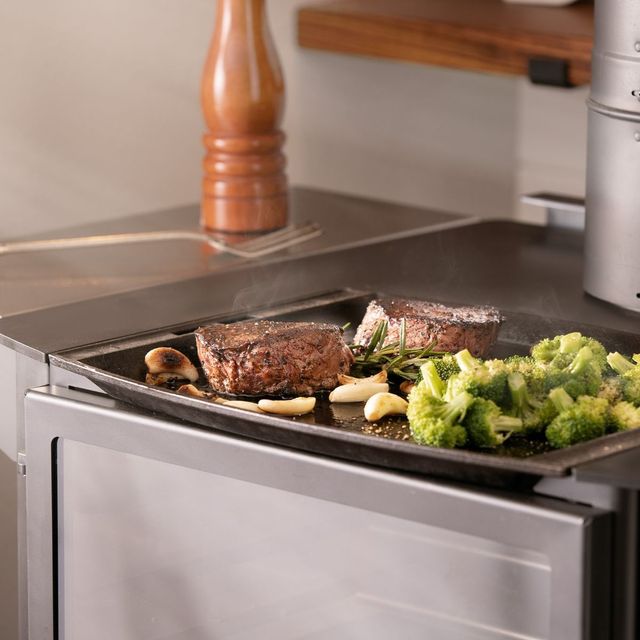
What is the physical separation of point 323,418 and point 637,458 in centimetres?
34

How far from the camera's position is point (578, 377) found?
117 centimetres

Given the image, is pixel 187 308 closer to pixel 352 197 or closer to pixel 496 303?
pixel 496 303

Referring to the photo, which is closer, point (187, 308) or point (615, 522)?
point (615, 522)

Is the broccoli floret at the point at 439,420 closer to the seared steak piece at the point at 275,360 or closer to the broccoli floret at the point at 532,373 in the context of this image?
the broccoli floret at the point at 532,373

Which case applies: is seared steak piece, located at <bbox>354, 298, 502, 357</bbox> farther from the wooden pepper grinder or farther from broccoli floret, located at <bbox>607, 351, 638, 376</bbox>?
the wooden pepper grinder

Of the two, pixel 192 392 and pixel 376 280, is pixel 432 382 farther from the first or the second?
pixel 376 280

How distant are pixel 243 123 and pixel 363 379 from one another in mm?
704

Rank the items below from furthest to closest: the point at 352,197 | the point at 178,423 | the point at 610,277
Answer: the point at 352,197 < the point at 610,277 < the point at 178,423

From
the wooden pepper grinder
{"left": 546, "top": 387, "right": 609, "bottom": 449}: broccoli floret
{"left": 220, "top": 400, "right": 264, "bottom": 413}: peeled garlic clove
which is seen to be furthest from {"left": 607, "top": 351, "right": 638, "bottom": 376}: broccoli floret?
the wooden pepper grinder

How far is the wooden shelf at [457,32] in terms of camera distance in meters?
2.29

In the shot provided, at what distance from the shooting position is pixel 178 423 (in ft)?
4.04

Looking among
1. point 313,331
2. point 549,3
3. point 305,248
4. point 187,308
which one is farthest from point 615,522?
point 549,3

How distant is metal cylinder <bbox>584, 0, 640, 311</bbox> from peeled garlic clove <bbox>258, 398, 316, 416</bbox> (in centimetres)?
48

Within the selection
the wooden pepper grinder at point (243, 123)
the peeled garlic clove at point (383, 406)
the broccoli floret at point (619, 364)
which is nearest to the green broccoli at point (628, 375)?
the broccoli floret at point (619, 364)
